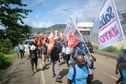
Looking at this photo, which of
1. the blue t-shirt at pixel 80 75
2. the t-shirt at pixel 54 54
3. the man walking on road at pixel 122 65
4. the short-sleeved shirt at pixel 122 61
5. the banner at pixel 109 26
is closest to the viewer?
the blue t-shirt at pixel 80 75

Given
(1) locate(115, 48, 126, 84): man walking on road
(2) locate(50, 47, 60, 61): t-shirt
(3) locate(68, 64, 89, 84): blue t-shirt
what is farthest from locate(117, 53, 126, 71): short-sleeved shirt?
(2) locate(50, 47, 60, 61): t-shirt

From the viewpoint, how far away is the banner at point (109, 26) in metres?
6.08

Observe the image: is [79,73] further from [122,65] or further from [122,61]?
[122,61]

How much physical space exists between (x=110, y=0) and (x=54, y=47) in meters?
7.17

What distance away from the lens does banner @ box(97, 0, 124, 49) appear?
6.08 metres

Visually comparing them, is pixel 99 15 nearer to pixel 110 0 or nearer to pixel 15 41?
pixel 110 0

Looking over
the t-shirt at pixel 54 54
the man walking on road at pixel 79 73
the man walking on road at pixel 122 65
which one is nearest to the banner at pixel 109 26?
the man walking on road at pixel 79 73

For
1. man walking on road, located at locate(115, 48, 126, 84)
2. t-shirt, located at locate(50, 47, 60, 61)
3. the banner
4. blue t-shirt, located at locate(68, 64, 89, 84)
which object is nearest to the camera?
blue t-shirt, located at locate(68, 64, 89, 84)

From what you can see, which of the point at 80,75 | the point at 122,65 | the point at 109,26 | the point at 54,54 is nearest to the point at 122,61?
the point at 122,65

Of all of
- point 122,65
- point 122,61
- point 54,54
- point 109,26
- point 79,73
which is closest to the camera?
point 79,73

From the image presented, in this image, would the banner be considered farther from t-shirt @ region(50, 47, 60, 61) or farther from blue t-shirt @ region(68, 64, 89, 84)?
t-shirt @ region(50, 47, 60, 61)

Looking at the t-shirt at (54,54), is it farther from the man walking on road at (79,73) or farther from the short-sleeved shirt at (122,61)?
the man walking on road at (79,73)

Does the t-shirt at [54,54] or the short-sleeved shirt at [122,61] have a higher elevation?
the t-shirt at [54,54]

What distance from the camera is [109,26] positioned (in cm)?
640
